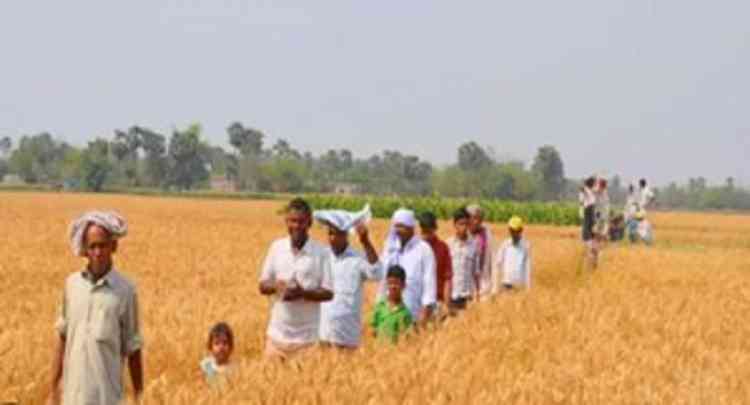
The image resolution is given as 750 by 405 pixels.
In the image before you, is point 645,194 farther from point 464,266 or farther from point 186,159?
point 186,159

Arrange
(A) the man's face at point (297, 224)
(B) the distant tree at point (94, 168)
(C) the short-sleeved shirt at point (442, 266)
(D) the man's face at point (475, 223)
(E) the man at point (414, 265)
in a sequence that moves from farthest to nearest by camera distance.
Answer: (B) the distant tree at point (94, 168)
(D) the man's face at point (475, 223)
(C) the short-sleeved shirt at point (442, 266)
(E) the man at point (414, 265)
(A) the man's face at point (297, 224)

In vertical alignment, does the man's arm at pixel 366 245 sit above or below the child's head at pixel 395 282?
above

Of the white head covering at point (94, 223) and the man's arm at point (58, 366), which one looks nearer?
the white head covering at point (94, 223)

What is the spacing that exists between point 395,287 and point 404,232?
30.3 inches

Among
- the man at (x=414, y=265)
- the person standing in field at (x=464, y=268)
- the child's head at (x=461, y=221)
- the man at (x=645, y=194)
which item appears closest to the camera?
the man at (x=414, y=265)

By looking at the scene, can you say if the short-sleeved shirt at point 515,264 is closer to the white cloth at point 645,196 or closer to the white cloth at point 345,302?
the white cloth at point 345,302

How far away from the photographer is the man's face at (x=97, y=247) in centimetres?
599

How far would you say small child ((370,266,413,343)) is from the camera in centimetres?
921

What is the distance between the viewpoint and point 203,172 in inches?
6629

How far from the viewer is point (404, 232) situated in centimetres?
990

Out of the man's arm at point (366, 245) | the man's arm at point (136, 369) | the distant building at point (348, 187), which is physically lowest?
the man's arm at point (136, 369)

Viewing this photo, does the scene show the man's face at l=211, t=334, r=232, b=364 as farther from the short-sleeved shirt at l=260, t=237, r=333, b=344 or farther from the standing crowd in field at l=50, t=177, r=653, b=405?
the short-sleeved shirt at l=260, t=237, r=333, b=344

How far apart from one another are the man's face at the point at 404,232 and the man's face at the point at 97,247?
4103mm

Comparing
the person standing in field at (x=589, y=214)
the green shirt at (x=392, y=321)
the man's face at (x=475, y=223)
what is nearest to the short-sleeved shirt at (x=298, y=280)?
the green shirt at (x=392, y=321)
